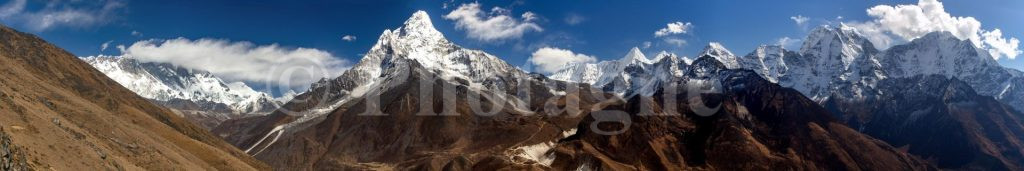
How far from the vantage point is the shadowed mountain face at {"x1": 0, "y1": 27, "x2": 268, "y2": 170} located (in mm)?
81312

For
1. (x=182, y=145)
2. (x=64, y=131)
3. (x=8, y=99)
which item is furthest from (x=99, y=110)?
(x=64, y=131)

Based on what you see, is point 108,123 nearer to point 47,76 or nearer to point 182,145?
point 182,145

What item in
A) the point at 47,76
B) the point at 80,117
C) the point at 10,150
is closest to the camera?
the point at 10,150

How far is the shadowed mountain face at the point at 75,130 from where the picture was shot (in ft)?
267

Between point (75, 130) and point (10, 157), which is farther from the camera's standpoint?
point (75, 130)

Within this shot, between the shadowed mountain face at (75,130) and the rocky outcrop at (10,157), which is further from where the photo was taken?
the shadowed mountain face at (75,130)

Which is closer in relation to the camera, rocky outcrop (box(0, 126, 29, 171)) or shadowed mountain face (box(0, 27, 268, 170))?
rocky outcrop (box(0, 126, 29, 171))

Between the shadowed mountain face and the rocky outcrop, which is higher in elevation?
the shadowed mountain face

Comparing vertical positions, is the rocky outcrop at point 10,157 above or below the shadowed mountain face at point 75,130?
below

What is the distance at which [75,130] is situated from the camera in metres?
103

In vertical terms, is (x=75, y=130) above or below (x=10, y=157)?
above

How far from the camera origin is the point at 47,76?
18188cm

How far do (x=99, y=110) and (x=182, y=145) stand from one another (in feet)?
52.4

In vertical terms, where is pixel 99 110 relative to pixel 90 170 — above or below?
above
